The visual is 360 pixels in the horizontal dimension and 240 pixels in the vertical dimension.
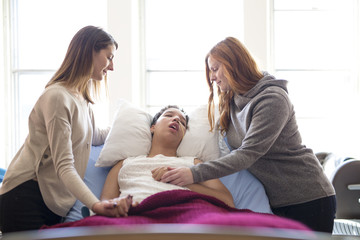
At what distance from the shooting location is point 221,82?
195cm

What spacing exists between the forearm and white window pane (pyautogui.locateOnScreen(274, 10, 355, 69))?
199cm

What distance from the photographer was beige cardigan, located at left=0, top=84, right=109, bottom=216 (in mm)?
1530

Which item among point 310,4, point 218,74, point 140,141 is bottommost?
point 140,141

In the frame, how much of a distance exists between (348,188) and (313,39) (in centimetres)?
166

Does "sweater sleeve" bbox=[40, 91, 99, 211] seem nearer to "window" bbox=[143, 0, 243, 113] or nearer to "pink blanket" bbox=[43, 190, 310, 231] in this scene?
"pink blanket" bbox=[43, 190, 310, 231]

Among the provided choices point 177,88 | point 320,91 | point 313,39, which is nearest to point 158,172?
point 177,88

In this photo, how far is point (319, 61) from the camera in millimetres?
3537

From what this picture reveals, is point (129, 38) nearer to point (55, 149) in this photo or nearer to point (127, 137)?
point (127, 137)

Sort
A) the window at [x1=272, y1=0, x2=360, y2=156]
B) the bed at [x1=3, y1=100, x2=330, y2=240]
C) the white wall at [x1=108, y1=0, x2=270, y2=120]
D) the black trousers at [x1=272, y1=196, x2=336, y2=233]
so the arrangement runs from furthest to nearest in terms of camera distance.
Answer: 1. the window at [x1=272, y1=0, x2=360, y2=156]
2. the white wall at [x1=108, y1=0, x2=270, y2=120]
3. the black trousers at [x1=272, y1=196, x2=336, y2=233]
4. the bed at [x1=3, y1=100, x2=330, y2=240]

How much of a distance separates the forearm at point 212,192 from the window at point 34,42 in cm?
229

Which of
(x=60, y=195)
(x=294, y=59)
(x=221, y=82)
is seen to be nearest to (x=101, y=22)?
(x=294, y=59)

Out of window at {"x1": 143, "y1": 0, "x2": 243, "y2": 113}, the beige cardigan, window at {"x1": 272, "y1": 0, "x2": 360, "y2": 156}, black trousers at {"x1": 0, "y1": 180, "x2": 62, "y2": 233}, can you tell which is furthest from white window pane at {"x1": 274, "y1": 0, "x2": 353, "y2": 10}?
black trousers at {"x1": 0, "y1": 180, "x2": 62, "y2": 233}

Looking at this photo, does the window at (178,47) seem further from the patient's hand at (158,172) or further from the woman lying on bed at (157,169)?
the patient's hand at (158,172)

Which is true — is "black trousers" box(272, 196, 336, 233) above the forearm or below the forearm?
below
